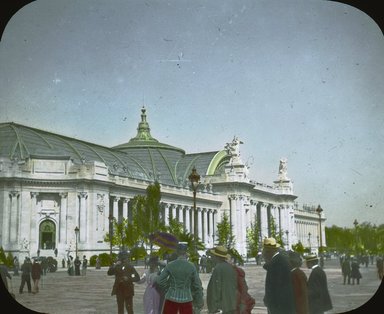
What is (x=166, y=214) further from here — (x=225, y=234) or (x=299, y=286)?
(x=299, y=286)

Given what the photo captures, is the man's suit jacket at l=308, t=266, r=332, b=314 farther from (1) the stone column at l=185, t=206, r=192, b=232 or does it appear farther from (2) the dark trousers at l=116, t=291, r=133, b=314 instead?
(1) the stone column at l=185, t=206, r=192, b=232

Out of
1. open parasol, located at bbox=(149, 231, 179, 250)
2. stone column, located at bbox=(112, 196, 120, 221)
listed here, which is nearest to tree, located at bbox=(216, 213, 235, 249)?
stone column, located at bbox=(112, 196, 120, 221)

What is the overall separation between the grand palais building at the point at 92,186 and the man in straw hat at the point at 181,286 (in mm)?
4912

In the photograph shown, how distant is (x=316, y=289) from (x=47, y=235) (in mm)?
8400

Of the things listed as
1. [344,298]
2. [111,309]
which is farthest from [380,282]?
[111,309]

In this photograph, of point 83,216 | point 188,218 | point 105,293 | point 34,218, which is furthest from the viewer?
point 34,218

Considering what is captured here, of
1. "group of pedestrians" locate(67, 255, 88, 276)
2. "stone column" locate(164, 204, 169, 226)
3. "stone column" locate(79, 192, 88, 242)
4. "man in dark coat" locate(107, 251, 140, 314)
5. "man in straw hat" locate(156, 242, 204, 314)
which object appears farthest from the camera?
"stone column" locate(79, 192, 88, 242)

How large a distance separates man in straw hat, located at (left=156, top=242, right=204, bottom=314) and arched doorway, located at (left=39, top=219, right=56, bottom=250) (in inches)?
289

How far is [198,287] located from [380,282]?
16.0 feet

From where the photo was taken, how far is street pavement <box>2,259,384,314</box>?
8938 millimetres

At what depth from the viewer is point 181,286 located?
237 inches

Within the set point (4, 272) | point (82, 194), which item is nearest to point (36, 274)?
point (4, 272)

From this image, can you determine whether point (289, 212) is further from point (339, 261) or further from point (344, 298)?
point (344, 298)

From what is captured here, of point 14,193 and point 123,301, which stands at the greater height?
point 14,193
